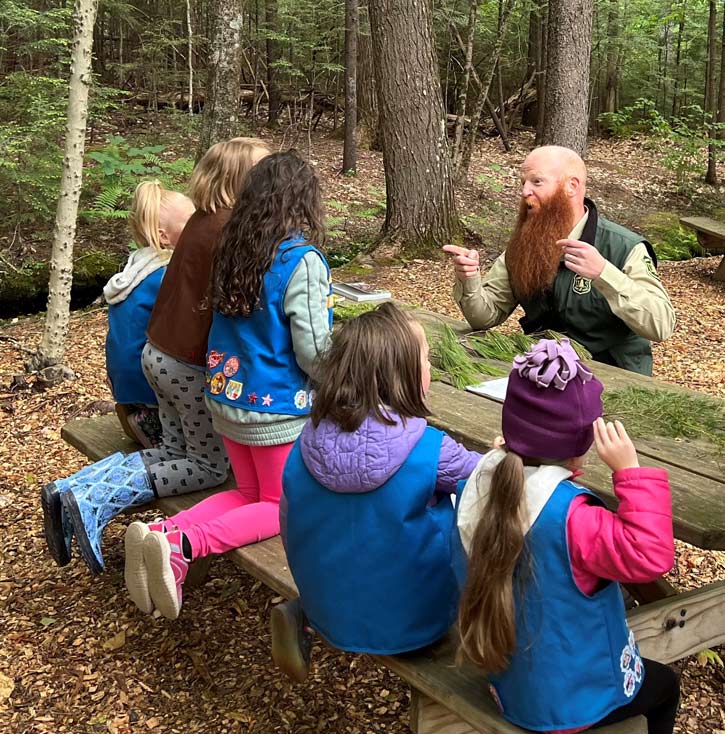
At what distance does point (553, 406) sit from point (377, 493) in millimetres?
537

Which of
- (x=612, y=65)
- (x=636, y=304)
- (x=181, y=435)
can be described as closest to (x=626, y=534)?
(x=636, y=304)

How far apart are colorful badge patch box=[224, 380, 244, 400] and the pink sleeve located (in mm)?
1371

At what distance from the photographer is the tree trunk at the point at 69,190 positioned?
518 cm

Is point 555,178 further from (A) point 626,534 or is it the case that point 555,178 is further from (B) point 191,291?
(A) point 626,534

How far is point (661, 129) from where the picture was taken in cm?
1109

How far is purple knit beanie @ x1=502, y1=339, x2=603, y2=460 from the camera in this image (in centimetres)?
179

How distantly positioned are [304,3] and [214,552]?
50.6 feet

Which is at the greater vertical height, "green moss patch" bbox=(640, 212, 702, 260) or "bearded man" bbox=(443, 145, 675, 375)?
"bearded man" bbox=(443, 145, 675, 375)

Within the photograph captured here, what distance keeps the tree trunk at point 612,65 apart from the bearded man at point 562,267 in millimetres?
17232

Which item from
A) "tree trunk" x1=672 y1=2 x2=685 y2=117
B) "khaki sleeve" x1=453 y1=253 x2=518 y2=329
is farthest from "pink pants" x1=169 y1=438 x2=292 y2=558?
"tree trunk" x1=672 y1=2 x2=685 y2=117

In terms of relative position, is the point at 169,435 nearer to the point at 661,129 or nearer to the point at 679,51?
the point at 661,129

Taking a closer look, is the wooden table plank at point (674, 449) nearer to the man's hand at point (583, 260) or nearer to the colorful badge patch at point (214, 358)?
the man's hand at point (583, 260)

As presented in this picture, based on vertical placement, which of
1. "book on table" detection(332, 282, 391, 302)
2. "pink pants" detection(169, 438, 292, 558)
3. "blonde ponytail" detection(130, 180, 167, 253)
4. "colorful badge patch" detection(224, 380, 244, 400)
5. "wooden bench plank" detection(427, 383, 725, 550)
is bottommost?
"pink pants" detection(169, 438, 292, 558)

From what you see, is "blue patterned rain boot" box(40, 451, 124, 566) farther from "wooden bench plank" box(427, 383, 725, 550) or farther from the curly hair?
"wooden bench plank" box(427, 383, 725, 550)
